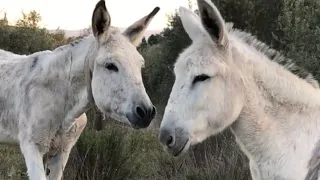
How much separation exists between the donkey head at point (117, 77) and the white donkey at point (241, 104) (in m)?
1.25

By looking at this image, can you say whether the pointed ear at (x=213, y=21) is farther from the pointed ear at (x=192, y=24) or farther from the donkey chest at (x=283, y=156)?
the donkey chest at (x=283, y=156)

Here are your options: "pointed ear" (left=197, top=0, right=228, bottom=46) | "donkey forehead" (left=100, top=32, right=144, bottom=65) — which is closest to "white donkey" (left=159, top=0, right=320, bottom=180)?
"pointed ear" (left=197, top=0, right=228, bottom=46)

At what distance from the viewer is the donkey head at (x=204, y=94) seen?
12.1ft

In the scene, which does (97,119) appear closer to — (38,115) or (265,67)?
(38,115)

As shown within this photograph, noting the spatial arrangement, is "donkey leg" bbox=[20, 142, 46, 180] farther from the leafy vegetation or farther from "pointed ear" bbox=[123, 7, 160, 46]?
"pointed ear" bbox=[123, 7, 160, 46]

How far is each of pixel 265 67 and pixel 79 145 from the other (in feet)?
12.6

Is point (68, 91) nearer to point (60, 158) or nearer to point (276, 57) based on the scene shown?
point (60, 158)

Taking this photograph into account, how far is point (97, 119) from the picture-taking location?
8.02 m

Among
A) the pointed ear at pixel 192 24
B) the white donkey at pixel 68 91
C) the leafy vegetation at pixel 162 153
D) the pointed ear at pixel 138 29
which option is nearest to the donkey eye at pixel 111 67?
the white donkey at pixel 68 91

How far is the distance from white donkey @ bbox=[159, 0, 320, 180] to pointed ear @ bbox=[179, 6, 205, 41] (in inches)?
0.5

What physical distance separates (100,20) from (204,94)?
2069mm

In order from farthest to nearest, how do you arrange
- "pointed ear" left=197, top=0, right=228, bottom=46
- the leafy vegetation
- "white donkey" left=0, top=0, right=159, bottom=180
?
the leafy vegetation, "white donkey" left=0, top=0, right=159, bottom=180, "pointed ear" left=197, top=0, right=228, bottom=46

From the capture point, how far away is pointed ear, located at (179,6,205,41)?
397 centimetres

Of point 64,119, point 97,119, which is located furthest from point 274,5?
point 64,119
